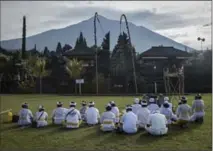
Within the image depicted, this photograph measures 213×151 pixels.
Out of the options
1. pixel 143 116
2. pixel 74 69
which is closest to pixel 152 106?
pixel 143 116

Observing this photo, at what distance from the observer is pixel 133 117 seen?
12000 mm

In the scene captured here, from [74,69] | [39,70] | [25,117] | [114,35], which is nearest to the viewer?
[25,117]

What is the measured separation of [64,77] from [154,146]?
3381 cm

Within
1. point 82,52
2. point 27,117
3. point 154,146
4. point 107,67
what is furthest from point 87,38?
point 154,146

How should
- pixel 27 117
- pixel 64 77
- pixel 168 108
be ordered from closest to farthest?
pixel 168 108
pixel 27 117
pixel 64 77

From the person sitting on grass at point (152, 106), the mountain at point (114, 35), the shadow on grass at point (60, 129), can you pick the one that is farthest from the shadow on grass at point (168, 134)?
the mountain at point (114, 35)

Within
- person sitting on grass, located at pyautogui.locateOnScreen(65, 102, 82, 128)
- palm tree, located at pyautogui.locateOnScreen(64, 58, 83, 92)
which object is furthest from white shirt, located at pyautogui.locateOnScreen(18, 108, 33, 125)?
palm tree, located at pyautogui.locateOnScreen(64, 58, 83, 92)

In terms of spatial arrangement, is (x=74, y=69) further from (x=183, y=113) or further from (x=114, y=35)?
(x=183, y=113)

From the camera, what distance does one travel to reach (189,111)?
1345cm

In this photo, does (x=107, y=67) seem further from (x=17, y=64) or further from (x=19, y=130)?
(x=19, y=130)

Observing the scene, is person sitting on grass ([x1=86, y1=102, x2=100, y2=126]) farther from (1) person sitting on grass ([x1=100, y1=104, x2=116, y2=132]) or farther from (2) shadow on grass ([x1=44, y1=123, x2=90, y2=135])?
(1) person sitting on grass ([x1=100, y1=104, x2=116, y2=132])

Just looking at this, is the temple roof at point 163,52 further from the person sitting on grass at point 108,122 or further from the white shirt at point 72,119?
the person sitting on grass at point 108,122

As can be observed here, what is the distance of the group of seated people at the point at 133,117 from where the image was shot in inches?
462

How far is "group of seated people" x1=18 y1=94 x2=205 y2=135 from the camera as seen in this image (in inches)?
462
